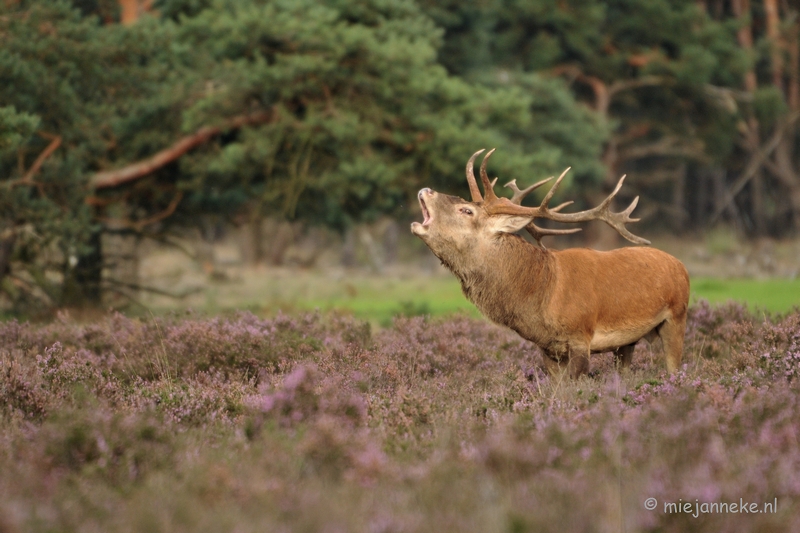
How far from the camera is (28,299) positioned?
56.3 feet

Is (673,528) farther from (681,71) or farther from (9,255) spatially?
(681,71)

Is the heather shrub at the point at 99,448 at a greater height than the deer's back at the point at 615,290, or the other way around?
the heather shrub at the point at 99,448

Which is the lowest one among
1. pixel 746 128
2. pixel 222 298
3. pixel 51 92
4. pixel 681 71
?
pixel 222 298

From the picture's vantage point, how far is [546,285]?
7723 mm

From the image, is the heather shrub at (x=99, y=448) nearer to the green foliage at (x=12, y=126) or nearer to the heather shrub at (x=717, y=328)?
the green foliage at (x=12, y=126)

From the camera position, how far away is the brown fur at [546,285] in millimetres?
7645

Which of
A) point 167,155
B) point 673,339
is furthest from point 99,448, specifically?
point 167,155

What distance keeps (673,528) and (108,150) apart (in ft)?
54.0

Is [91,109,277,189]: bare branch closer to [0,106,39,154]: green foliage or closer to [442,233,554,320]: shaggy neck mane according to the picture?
[0,106,39,154]: green foliage

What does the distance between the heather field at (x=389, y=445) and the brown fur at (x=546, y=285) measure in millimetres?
378

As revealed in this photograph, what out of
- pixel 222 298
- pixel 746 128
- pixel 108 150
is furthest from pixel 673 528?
pixel 746 128

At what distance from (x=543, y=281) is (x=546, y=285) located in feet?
0.15

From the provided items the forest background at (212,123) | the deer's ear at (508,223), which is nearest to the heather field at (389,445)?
the deer's ear at (508,223)

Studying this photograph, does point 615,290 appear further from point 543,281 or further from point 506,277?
point 506,277
